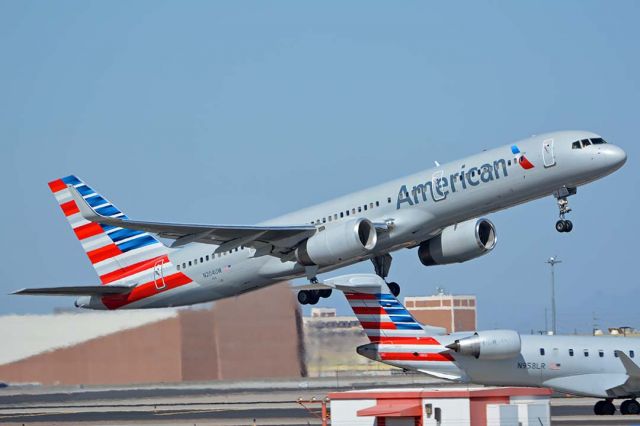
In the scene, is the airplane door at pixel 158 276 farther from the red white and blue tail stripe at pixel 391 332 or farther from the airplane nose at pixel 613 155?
the airplane nose at pixel 613 155

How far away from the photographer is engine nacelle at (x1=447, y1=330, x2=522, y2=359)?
42.2 meters

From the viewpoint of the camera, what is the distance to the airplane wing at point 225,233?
44625 millimetres

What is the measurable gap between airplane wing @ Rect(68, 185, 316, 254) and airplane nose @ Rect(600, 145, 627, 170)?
1078 cm

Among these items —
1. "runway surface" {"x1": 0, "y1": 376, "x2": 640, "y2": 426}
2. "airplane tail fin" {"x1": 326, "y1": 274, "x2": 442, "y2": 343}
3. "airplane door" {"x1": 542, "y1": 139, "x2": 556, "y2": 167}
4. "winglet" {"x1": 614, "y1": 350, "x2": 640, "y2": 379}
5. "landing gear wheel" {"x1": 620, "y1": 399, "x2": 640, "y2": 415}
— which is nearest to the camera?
"airplane door" {"x1": 542, "y1": 139, "x2": 556, "y2": 167}

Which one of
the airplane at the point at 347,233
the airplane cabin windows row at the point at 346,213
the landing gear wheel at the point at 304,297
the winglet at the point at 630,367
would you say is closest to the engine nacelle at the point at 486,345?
the winglet at the point at 630,367

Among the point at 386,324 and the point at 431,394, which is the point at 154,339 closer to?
the point at 386,324

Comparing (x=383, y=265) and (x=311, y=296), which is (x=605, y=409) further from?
(x=311, y=296)

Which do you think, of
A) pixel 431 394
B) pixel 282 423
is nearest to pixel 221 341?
pixel 282 423

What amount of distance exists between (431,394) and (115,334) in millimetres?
27872

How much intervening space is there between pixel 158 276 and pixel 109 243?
395cm

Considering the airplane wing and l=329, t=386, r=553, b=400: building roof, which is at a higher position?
the airplane wing

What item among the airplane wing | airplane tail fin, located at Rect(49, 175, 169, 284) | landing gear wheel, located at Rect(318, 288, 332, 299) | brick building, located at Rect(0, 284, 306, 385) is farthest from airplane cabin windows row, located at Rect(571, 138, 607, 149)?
airplane tail fin, located at Rect(49, 175, 169, 284)

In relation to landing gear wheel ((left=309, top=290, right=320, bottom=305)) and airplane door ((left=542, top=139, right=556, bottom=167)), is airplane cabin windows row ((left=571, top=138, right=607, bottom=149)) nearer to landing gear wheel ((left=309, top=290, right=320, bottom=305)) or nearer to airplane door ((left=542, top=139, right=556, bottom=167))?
airplane door ((left=542, top=139, right=556, bottom=167))

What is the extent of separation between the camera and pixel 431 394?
1077 inches
